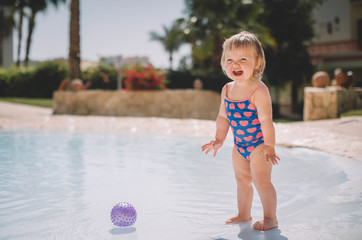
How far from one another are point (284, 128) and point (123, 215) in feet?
17.4

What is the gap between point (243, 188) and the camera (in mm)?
2762

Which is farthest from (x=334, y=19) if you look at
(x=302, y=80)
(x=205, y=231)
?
(x=205, y=231)

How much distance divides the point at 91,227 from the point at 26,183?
1.92 metres

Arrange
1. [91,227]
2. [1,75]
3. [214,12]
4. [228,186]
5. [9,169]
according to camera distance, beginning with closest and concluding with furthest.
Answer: [91,227] < [228,186] < [9,169] < [214,12] < [1,75]

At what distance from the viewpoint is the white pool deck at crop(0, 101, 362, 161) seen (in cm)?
561

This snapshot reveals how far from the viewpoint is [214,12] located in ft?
57.6

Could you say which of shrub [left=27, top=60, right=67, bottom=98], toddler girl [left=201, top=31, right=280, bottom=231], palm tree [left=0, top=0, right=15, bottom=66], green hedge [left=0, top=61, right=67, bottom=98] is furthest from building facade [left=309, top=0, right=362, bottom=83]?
palm tree [left=0, top=0, right=15, bottom=66]

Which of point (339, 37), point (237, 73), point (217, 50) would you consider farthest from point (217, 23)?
point (237, 73)

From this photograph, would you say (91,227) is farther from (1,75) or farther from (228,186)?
(1,75)

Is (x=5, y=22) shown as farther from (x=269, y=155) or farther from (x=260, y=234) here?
(x=260, y=234)

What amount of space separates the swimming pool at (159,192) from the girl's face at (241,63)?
0.97 meters

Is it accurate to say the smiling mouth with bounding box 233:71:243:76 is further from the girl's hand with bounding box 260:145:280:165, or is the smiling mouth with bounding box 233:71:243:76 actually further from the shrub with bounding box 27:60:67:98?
the shrub with bounding box 27:60:67:98

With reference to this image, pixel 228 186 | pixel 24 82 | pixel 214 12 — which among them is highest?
pixel 214 12

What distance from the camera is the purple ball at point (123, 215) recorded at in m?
2.62
